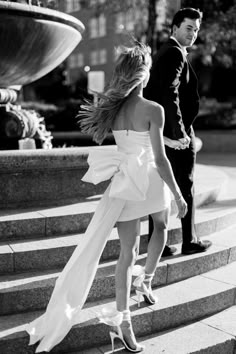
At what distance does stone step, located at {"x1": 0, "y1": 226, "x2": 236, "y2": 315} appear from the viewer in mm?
3193

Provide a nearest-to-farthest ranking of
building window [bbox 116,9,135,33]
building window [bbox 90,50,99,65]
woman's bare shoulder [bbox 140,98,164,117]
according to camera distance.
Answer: woman's bare shoulder [bbox 140,98,164,117] → building window [bbox 116,9,135,33] → building window [bbox 90,50,99,65]

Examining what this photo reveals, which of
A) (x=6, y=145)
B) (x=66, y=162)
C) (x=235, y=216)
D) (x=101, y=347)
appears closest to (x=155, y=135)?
(x=101, y=347)

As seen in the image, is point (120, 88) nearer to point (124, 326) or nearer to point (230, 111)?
point (124, 326)

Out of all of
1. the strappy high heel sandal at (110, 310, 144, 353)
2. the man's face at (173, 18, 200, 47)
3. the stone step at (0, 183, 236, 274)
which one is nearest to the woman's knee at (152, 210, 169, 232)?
the strappy high heel sandal at (110, 310, 144, 353)

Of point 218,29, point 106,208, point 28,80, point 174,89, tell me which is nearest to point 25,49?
point 28,80

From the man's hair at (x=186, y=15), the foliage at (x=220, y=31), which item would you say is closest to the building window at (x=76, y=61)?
the foliage at (x=220, y=31)

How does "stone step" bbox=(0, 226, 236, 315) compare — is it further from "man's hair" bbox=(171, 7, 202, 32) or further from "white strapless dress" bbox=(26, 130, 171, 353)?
"man's hair" bbox=(171, 7, 202, 32)

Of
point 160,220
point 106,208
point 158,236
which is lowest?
A: point 158,236

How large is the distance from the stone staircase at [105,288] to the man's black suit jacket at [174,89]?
1084mm

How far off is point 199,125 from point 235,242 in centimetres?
1264

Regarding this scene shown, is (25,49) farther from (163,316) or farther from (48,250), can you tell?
(163,316)

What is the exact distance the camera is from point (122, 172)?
281 centimetres

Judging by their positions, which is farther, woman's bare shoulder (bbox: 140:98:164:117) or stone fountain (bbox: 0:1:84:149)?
stone fountain (bbox: 0:1:84:149)

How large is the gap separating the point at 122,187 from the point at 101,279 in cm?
101
